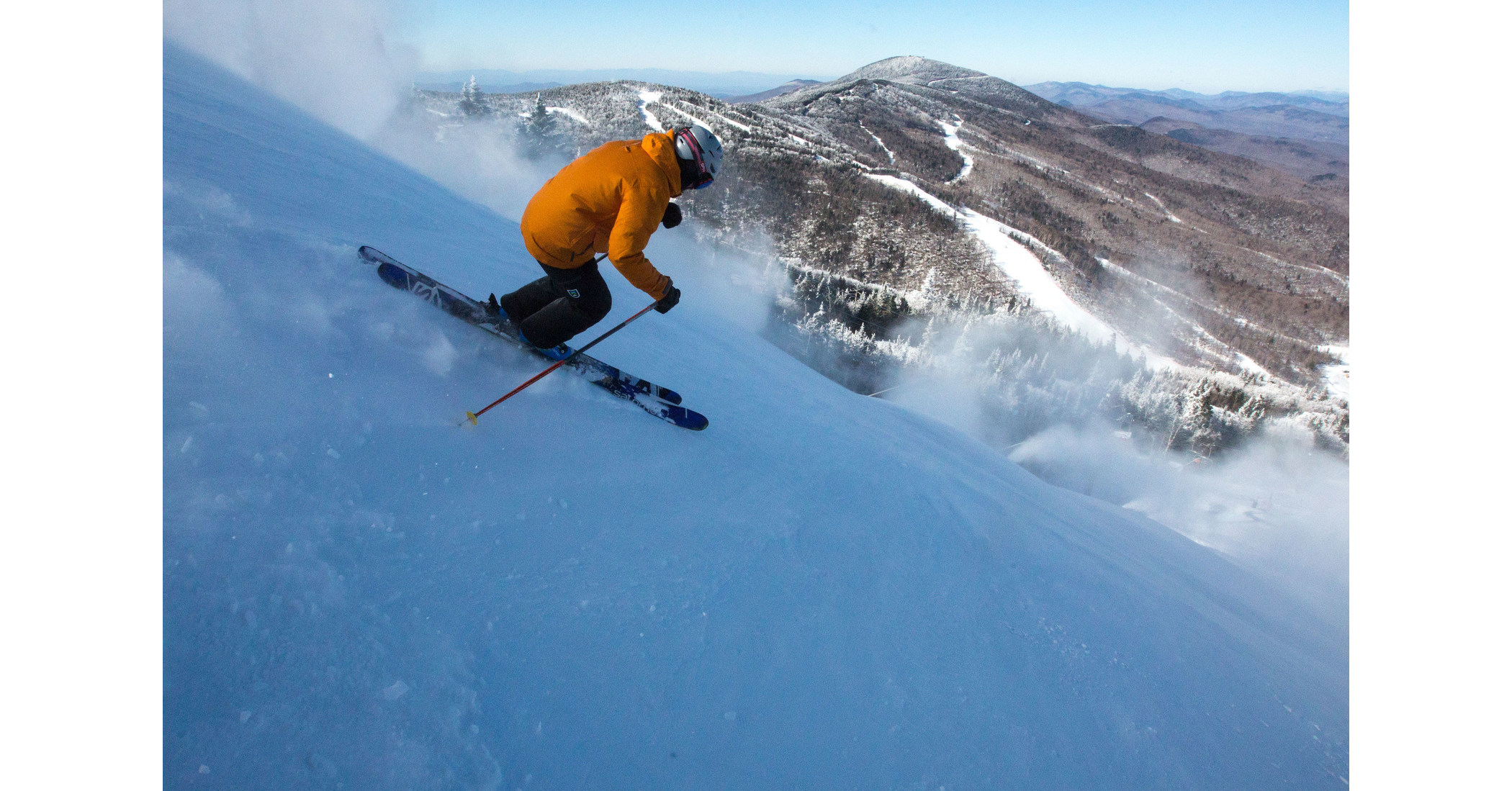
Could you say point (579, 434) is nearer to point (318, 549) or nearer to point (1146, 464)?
point (318, 549)

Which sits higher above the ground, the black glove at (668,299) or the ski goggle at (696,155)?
the ski goggle at (696,155)

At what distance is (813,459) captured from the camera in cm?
466

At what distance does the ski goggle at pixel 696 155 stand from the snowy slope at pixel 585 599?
1.73 meters

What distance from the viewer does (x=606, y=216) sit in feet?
12.5

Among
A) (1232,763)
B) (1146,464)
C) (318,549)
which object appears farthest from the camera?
(1146,464)

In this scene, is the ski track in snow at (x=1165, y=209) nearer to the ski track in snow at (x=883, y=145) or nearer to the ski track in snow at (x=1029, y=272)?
the ski track in snow at (x=883, y=145)

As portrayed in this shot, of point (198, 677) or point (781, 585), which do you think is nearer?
point (198, 677)

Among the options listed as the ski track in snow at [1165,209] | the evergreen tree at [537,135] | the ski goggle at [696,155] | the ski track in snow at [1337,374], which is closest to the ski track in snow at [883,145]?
the ski track in snow at [1165,209]

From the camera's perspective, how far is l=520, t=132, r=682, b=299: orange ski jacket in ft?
11.6

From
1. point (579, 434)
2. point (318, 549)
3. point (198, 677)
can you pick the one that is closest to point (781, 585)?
point (579, 434)

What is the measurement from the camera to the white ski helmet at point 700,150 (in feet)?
12.0

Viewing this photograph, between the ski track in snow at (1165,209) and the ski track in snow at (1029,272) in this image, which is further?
the ski track in snow at (1165,209)

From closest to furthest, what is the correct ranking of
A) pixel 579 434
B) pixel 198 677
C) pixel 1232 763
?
pixel 198 677, pixel 1232 763, pixel 579 434

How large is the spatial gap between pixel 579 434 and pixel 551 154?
42.6m
